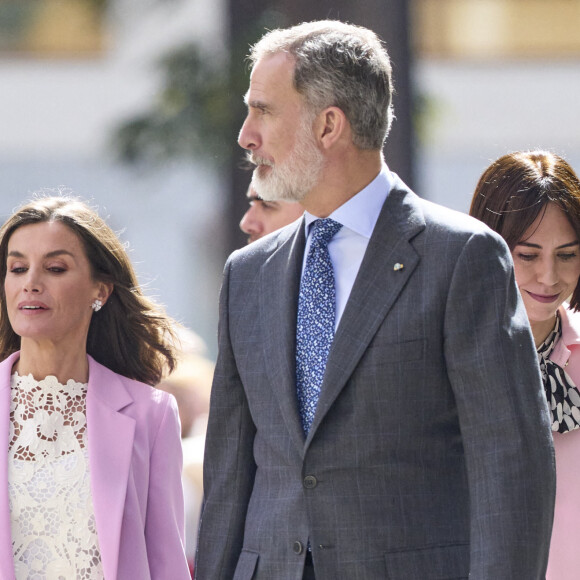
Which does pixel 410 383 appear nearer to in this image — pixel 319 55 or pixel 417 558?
pixel 417 558

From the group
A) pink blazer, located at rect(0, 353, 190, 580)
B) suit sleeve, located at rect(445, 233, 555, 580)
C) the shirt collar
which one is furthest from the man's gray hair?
pink blazer, located at rect(0, 353, 190, 580)

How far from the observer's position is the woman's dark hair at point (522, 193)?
13.5 feet

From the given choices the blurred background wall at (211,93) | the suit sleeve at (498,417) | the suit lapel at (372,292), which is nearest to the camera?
the suit sleeve at (498,417)

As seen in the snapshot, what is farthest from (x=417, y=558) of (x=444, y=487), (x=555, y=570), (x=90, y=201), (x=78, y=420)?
(x=90, y=201)

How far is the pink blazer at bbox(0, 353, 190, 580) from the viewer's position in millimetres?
3863

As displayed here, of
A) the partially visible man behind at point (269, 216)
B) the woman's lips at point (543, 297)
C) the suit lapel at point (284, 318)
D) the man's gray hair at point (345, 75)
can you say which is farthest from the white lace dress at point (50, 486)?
the woman's lips at point (543, 297)

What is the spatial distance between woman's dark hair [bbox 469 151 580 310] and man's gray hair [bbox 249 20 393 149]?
0.78 meters

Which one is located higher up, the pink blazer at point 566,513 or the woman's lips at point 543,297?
the woman's lips at point 543,297

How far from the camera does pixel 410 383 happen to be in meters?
3.15

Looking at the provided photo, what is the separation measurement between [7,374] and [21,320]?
0.66 feet

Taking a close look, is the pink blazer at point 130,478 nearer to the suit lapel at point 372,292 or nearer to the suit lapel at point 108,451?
the suit lapel at point 108,451

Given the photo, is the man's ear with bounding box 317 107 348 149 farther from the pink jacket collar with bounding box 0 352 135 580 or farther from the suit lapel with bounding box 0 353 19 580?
the suit lapel with bounding box 0 353 19 580

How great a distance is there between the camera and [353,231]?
340 cm

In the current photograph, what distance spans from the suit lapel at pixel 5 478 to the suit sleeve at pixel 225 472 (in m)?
0.64
